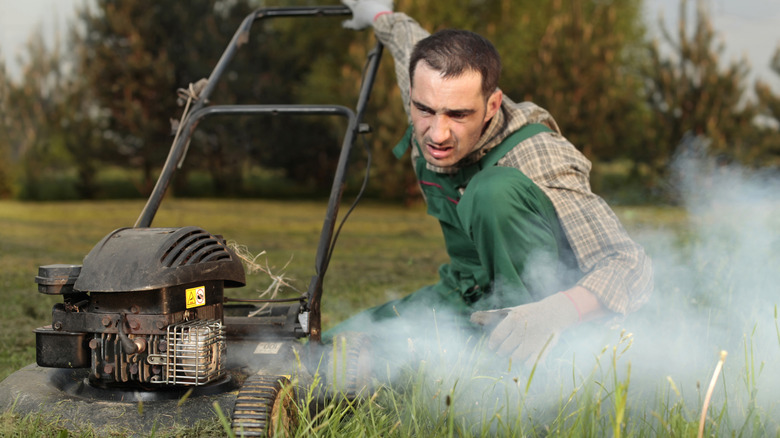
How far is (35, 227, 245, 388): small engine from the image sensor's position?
1.55 m

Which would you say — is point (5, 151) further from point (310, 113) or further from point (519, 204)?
point (519, 204)

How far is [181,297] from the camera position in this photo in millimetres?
1595

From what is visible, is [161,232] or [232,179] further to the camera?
[232,179]

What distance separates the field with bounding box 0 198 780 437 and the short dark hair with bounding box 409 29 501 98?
2.35 feet

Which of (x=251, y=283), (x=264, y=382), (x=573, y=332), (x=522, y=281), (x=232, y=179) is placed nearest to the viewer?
(x=264, y=382)

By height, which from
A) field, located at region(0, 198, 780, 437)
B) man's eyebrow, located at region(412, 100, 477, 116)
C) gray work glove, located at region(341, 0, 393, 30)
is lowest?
field, located at region(0, 198, 780, 437)

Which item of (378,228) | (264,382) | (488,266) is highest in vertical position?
(488,266)

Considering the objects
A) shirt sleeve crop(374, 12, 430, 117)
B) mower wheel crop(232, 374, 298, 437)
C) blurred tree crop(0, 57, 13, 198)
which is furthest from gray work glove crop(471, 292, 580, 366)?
blurred tree crop(0, 57, 13, 198)

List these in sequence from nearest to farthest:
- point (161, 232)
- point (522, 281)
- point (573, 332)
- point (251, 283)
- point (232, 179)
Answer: point (161, 232), point (573, 332), point (522, 281), point (251, 283), point (232, 179)

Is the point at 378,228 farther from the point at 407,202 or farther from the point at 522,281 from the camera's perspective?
the point at 522,281

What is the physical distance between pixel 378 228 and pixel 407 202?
3.38 meters

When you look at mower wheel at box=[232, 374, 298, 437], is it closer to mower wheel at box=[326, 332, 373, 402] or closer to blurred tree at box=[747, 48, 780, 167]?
mower wheel at box=[326, 332, 373, 402]

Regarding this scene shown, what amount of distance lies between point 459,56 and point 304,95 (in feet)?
44.4

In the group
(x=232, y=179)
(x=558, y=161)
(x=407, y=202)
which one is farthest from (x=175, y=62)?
(x=558, y=161)
